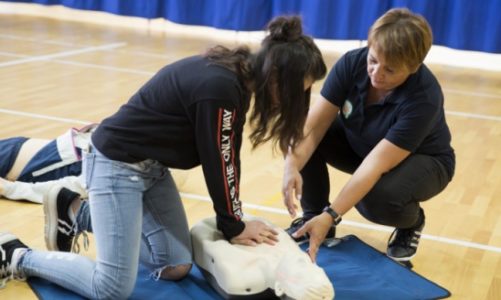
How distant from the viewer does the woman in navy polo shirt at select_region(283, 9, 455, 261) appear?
183 cm

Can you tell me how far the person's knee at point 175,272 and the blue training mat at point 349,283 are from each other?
0.02 meters

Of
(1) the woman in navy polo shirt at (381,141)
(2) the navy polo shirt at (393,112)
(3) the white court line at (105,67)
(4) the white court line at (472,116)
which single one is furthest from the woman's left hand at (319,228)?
(3) the white court line at (105,67)

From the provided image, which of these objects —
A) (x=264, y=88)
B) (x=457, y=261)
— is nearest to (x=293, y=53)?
(x=264, y=88)

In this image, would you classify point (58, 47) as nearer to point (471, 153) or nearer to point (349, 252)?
point (471, 153)

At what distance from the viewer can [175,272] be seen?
6.24ft

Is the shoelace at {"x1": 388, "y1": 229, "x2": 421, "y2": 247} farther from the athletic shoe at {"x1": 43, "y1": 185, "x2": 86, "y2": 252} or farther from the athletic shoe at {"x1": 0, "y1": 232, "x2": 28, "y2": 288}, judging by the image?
the athletic shoe at {"x1": 0, "y1": 232, "x2": 28, "y2": 288}

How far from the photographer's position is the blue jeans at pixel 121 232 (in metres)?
1.72

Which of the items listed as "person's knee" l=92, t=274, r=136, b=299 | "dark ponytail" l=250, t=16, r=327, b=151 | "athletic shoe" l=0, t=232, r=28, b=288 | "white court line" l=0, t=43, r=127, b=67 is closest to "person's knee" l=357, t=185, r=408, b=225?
"dark ponytail" l=250, t=16, r=327, b=151

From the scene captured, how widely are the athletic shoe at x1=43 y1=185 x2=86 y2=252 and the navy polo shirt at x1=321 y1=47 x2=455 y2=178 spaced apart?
2.81ft

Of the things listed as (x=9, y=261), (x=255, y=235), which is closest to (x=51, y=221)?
(x=9, y=261)

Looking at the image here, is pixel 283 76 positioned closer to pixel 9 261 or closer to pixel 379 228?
pixel 9 261

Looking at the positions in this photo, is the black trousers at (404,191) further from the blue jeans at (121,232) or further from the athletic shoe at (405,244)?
the blue jeans at (121,232)

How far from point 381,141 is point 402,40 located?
0.33 metres

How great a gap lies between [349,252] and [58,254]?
90 centimetres
